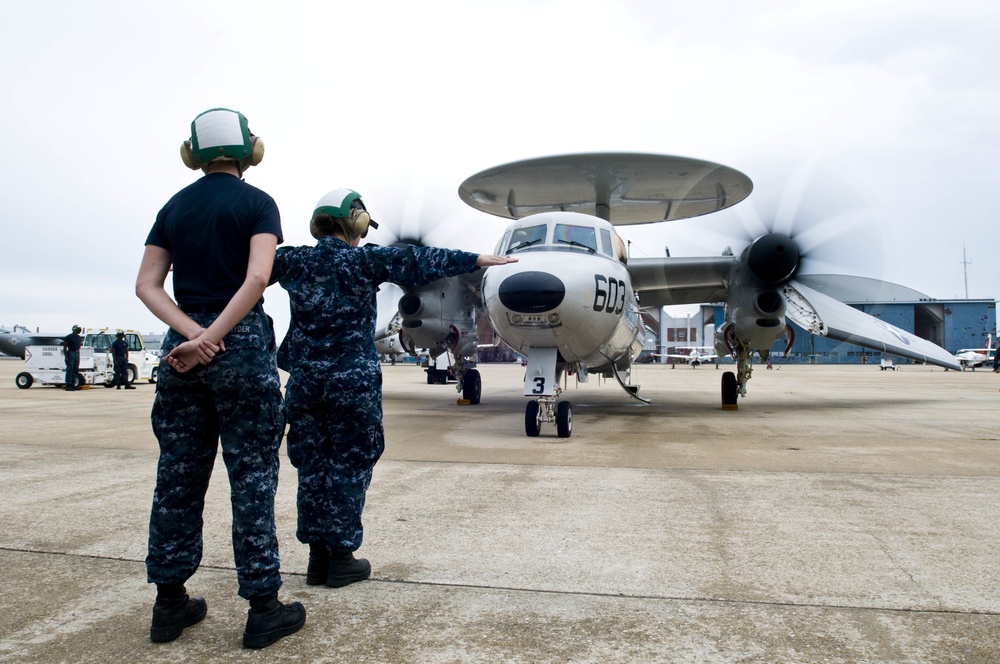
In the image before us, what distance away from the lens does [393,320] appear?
15.9 meters

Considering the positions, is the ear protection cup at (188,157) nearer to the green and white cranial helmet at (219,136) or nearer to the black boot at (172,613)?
the green and white cranial helmet at (219,136)

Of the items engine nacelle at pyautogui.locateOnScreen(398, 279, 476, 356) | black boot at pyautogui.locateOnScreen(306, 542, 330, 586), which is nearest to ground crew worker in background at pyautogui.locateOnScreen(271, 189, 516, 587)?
black boot at pyautogui.locateOnScreen(306, 542, 330, 586)

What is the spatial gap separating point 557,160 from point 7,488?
951cm

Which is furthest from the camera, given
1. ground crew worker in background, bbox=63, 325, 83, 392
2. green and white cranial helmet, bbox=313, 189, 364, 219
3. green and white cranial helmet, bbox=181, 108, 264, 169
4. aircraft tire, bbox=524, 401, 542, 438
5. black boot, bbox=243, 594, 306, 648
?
ground crew worker in background, bbox=63, 325, 83, 392

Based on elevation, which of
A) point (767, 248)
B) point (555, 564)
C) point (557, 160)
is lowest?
point (555, 564)

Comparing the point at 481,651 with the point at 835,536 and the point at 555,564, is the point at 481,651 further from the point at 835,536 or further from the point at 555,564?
the point at 835,536

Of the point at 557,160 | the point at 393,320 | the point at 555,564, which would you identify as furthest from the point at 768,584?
the point at 393,320

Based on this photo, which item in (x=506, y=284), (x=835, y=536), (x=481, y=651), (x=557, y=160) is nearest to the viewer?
(x=481, y=651)

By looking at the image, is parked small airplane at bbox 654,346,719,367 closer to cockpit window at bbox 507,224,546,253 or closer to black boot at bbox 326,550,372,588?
cockpit window at bbox 507,224,546,253

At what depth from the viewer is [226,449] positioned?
273cm

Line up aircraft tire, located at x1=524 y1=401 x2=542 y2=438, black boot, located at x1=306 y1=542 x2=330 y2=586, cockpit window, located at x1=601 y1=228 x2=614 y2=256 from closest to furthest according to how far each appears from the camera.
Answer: black boot, located at x1=306 y1=542 x2=330 y2=586
aircraft tire, located at x1=524 y1=401 x2=542 y2=438
cockpit window, located at x1=601 y1=228 x2=614 y2=256

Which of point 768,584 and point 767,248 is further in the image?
point 767,248

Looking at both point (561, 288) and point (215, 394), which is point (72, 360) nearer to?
point (561, 288)

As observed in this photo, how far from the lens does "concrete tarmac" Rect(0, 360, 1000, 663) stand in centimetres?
257
